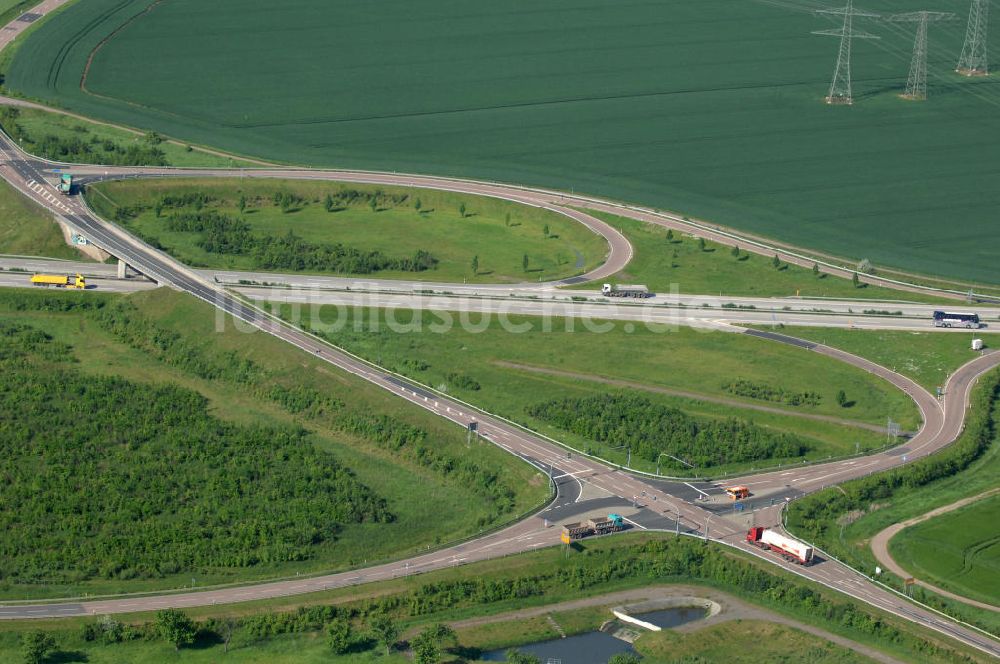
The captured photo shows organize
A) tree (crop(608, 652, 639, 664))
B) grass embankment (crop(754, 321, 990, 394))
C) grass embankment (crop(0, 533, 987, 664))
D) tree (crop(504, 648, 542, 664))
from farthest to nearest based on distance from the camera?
grass embankment (crop(754, 321, 990, 394)), grass embankment (crop(0, 533, 987, 664)), tree (crop(504, 648, 542, 664)), tree (crop(608, 652, 639, 664))

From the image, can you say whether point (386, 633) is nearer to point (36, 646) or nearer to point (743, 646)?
point (36, 646)

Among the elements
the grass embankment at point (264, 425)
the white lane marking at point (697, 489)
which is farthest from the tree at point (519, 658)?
the white lane marking at point (697, 489)

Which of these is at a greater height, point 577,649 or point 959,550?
point 959,550

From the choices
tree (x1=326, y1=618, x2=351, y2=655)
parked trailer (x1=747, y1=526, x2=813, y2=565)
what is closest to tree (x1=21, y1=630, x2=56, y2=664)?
tree (x1=326, y1=618, x2=351, y2=655)

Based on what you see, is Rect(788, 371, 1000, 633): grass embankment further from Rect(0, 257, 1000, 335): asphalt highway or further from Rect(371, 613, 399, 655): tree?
Rect(371, 613, 399, 655): tree

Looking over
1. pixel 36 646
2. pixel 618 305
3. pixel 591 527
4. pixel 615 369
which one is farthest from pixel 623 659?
pixel 618 305

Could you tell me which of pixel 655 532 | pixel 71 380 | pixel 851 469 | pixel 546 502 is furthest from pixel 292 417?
pixel 851 469
